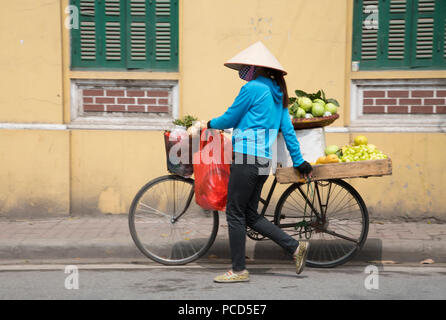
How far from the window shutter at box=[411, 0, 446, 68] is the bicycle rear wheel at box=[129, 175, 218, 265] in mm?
3447

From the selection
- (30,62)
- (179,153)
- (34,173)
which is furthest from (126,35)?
(179,153)

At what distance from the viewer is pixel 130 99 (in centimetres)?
683

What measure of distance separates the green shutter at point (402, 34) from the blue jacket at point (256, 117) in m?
2.70

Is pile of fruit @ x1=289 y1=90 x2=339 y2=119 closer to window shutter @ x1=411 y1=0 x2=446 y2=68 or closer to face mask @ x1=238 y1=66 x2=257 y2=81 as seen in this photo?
face mask @ x1=238 y1=66 x2=257 y2=81

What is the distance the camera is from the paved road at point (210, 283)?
4242mm

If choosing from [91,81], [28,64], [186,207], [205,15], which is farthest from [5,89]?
[186,207]

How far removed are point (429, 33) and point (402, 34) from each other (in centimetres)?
32

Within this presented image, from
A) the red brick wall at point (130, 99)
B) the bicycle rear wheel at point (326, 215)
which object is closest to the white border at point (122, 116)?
the red brick wall at point (130, 99)

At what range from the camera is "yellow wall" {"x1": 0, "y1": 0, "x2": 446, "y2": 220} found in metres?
6.54

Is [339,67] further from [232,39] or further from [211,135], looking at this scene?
[211,135]

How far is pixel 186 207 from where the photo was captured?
4992mm

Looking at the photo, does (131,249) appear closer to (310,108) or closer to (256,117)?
(256,117)

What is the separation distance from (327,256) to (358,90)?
7.91ft

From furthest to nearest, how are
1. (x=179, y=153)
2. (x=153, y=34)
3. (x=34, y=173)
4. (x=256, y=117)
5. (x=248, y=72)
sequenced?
(x=153, y=34) → (x=34, y=173) → (x=179, y=153) → (x=248, y=72) → (x=256, y=117)
